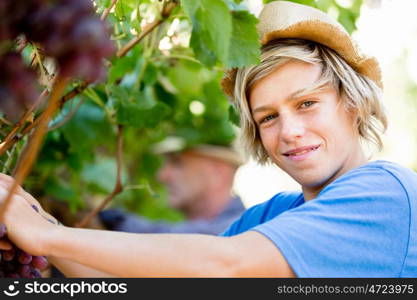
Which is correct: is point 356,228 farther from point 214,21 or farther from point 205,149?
point 205,149

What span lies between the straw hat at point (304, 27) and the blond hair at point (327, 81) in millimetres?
24

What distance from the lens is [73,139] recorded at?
269 cm

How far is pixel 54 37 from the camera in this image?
2.72 ft

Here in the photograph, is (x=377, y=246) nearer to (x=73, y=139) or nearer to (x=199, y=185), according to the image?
(x=73, y=139)

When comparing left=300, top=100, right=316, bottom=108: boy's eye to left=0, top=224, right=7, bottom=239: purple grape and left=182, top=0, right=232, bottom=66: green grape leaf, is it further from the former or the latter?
left=0, top=224, right=7, bottom=239: purple grape

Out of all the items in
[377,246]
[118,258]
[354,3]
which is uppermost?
[354,3]

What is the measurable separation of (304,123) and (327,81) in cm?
16

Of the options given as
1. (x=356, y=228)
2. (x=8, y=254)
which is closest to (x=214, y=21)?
(x=356, y=228)

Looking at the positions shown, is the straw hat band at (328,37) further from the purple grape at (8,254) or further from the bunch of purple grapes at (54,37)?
the bunch of purple grapes at (54,37)

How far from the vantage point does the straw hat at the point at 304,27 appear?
1.93 m

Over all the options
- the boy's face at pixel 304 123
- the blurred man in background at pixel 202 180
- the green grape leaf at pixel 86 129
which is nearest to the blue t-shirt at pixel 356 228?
the boy's face at pixel 304 123

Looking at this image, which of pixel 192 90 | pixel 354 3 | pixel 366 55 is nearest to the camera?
pixel 366 55

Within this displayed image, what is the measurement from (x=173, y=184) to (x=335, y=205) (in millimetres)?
3940

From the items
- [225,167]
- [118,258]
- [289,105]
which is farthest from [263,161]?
[225,167]
